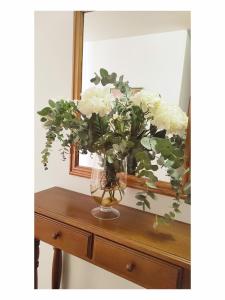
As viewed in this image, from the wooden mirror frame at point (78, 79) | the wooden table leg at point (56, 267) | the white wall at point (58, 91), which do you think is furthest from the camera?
the wooden table leg at point (56, 267)

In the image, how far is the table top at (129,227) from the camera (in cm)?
74

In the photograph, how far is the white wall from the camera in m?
1.21

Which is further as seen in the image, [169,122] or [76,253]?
[76,253]

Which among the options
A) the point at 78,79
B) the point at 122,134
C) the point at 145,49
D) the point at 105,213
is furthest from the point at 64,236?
the point at 145,49

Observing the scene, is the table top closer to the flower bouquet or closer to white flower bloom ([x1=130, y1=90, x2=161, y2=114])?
the flower bouquet

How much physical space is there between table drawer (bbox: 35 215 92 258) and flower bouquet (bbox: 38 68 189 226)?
11 centimetres

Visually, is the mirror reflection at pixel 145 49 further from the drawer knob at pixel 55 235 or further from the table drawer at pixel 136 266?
the drawer knob at pixel 55 235

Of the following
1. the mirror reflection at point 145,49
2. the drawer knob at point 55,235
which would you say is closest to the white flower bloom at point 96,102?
the mirror reflection at point 145,49

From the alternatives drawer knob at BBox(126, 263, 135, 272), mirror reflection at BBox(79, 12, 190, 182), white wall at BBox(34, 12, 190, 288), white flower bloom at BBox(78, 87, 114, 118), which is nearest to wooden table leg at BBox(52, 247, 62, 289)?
white wall at BBox(34, 12, 190, 288)

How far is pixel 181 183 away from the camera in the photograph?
31.0 inches
